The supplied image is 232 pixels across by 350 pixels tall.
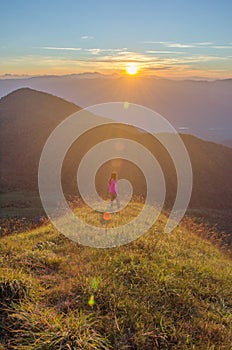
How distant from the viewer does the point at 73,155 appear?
143 feet

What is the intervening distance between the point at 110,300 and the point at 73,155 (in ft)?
126

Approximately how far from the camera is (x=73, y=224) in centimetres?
1175

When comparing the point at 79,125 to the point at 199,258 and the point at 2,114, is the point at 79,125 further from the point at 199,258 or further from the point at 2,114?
the point at 199,258

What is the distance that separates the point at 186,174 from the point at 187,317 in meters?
41.4

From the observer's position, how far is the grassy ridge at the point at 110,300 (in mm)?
5109

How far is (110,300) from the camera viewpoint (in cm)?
607

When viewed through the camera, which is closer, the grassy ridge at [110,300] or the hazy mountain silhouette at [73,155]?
the grassy ridge at [110,300]

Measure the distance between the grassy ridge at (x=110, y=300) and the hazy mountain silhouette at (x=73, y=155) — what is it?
25.6 meters

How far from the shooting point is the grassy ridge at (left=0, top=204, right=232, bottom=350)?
5.11 metres

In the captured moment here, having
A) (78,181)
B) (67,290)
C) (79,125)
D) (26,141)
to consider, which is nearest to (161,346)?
(67,290)

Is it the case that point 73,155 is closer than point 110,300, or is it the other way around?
point 110,300

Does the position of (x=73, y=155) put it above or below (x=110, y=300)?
below

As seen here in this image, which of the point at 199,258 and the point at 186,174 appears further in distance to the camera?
the point at 186,174

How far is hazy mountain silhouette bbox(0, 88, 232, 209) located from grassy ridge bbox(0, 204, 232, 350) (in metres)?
25.6
